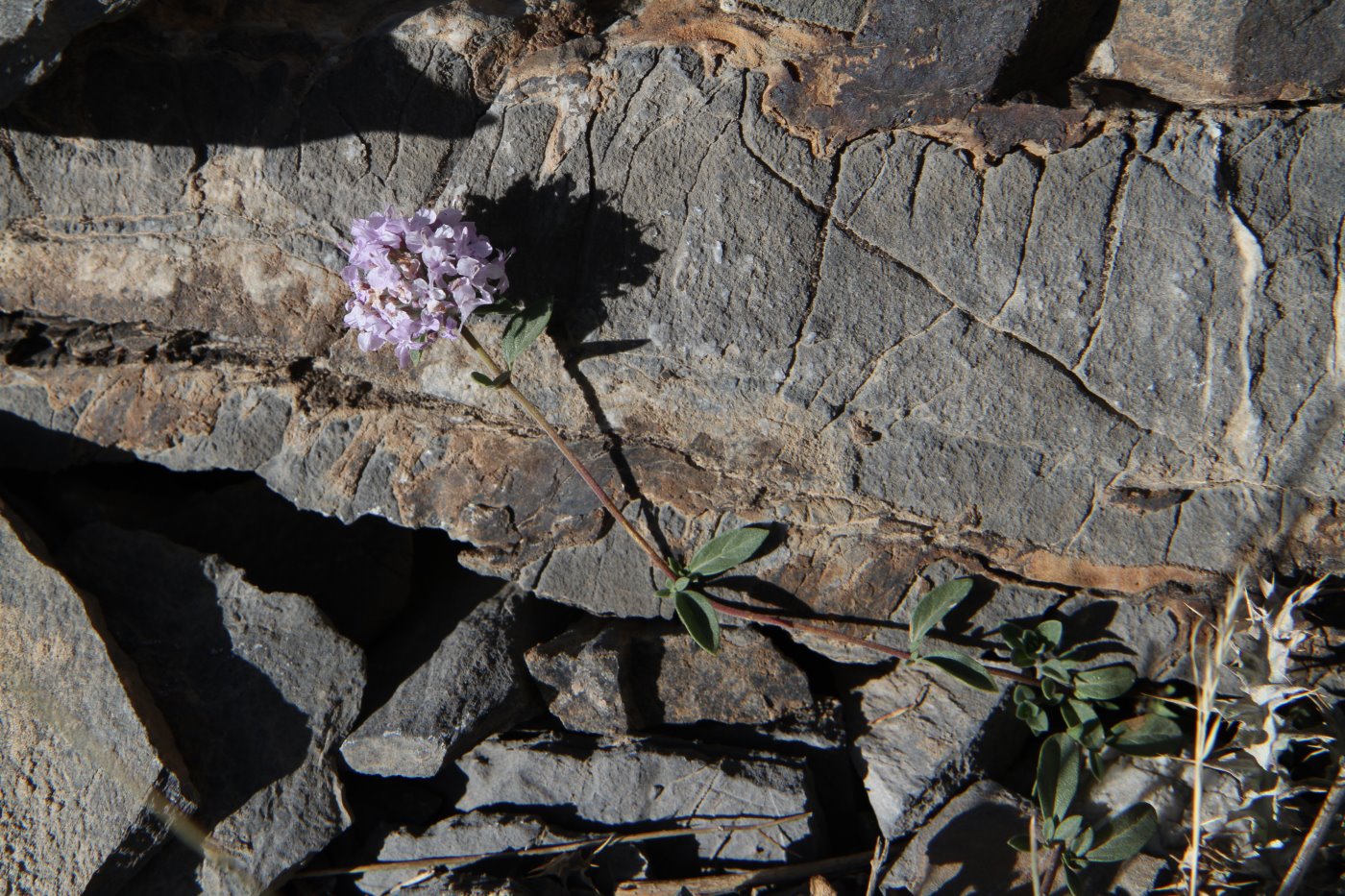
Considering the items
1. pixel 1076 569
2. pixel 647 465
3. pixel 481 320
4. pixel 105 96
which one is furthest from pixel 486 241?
pixel 1076 569

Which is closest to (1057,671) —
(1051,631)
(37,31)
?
(1051,631)

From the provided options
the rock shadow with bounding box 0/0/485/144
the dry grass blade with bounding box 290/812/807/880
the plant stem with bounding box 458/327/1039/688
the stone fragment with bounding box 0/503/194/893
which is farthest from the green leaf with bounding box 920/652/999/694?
the stone fragment with bounding box 0/503/194/893

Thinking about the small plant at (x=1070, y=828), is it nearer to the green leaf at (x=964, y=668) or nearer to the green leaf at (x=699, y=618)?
the green leaf at (x=964, y=668)

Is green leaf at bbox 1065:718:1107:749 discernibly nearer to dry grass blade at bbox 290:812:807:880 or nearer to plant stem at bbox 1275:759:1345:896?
plant stem at bbox 1275:759:1345:896

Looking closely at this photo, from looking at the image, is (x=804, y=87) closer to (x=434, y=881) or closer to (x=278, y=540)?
(x=278, y=540)

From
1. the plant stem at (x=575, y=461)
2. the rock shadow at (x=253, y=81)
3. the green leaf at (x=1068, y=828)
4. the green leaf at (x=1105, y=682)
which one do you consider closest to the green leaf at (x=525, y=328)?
the plant stem at (x=575, y=461)

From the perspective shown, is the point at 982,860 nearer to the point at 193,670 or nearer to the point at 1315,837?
the point at 1315,837
